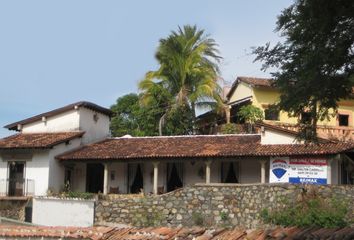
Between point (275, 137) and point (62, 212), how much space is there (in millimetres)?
10245

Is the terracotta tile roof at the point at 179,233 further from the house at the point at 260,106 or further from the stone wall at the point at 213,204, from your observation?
the house at the point at 260,106

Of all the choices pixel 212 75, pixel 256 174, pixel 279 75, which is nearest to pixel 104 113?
pixel 212 75

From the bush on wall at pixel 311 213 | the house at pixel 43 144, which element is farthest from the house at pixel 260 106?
the bush on wall at pixel 311 213

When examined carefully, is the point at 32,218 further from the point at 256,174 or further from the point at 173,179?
the point at 256,174

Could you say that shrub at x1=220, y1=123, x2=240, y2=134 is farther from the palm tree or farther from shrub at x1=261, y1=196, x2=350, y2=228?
shrub at x1=261, y1=196, x2=350, y2=228

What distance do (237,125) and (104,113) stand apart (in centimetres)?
773

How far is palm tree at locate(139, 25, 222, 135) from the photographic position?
3853cm

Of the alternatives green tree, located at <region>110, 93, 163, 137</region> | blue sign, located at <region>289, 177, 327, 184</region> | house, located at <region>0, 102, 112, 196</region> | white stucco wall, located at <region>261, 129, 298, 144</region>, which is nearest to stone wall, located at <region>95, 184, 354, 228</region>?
blue sign, located at <region>289, 177, 327, 184</region>

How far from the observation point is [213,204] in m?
25.9

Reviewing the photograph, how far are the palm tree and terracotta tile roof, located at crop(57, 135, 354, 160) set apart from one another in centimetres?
558

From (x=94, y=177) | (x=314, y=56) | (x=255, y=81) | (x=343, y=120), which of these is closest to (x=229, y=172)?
(x=94, y=177)

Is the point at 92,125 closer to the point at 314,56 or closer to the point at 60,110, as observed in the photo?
the point at 60,110

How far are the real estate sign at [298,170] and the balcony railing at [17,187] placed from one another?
1175 cm

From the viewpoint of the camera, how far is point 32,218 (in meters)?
29.6
